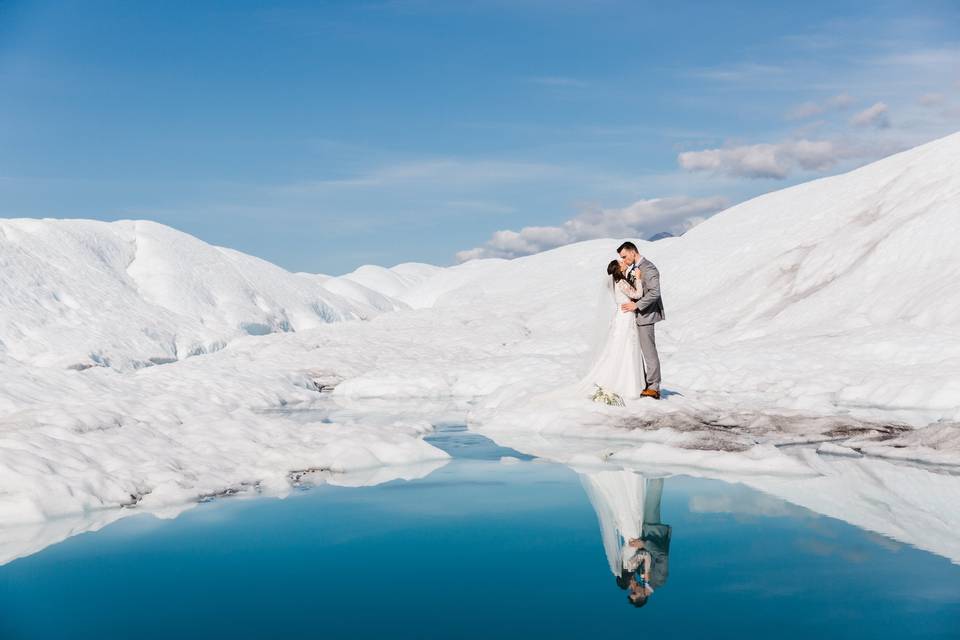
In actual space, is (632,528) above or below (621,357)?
below

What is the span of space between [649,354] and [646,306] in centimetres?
83

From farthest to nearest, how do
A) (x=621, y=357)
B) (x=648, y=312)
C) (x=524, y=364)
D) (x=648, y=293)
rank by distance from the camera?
(x=524, y=364) < (x=621, y=357) < (x=648, y=312) < (x=648, y=293)

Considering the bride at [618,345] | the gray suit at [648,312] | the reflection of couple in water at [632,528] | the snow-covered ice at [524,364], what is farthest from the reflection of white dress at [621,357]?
the reflection of couple in water at [632,528]

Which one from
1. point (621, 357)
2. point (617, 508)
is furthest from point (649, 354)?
point (617, 508)

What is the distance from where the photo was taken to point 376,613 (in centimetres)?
471

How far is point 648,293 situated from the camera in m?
13.2

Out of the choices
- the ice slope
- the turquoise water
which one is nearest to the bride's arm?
the turquoise water

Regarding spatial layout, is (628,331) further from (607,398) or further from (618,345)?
(607,398)

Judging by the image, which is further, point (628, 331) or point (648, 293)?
point (628, 331)

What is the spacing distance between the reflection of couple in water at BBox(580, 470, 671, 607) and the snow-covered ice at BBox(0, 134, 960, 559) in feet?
4.16

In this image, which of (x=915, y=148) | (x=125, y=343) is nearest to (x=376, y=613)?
(x=915, y=148)

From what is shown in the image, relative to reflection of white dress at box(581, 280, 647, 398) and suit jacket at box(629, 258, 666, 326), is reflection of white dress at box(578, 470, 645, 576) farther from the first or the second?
suit jacket at box(629, 258, 666, 326)

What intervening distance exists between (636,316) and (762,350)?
8.81m

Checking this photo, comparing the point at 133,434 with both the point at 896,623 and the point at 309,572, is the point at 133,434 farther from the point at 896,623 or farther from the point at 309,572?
the point at 896,623
